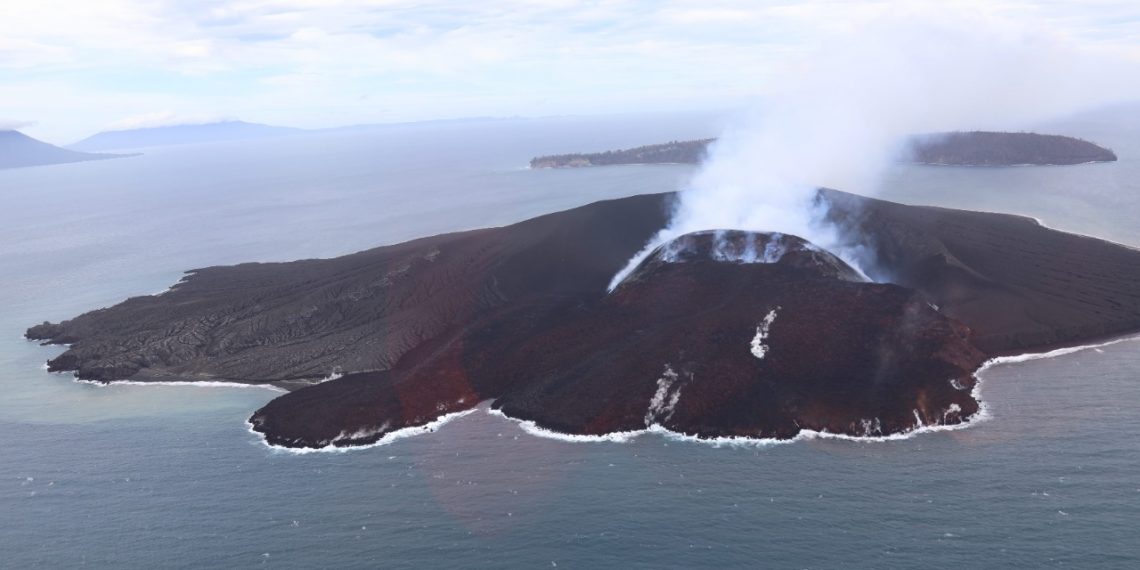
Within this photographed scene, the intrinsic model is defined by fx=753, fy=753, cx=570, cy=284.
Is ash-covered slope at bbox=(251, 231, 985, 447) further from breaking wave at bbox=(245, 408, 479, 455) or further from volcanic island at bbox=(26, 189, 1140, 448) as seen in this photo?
breaking wave at bbox=(245, 408, 479, 455)

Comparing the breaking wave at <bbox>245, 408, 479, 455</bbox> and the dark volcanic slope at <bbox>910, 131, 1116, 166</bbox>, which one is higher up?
the dark volcanic slope at <bbox>910, 131, 1116, 166</bbox>

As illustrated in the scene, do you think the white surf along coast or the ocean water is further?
the white surf along coast

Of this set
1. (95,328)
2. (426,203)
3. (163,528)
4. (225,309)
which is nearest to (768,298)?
(163,528)

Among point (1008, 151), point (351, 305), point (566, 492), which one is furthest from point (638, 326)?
point (1008, 151)

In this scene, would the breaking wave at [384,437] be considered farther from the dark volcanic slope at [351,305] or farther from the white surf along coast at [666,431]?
the dark volcanic slope at [351,305]

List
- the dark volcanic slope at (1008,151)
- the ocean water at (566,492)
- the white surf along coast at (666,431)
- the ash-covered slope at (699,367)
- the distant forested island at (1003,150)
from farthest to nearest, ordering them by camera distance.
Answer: the distant forested island at (1003,150) < the dark volcanic slope at (1008,151) < the ash-covered slope at (699,367) < the white surf along coast at (666,431) < the ocean water at (566,492)

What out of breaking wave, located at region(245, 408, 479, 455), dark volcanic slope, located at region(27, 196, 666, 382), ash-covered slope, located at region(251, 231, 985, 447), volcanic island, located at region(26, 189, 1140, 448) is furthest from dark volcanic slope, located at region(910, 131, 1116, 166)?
breaking wave, located at region(245, 408, 479, 455)

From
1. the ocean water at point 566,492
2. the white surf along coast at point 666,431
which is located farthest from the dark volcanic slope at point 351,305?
the white surf along coast at point 666,431

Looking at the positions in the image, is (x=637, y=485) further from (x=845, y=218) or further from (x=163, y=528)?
(x=845, y=218)
